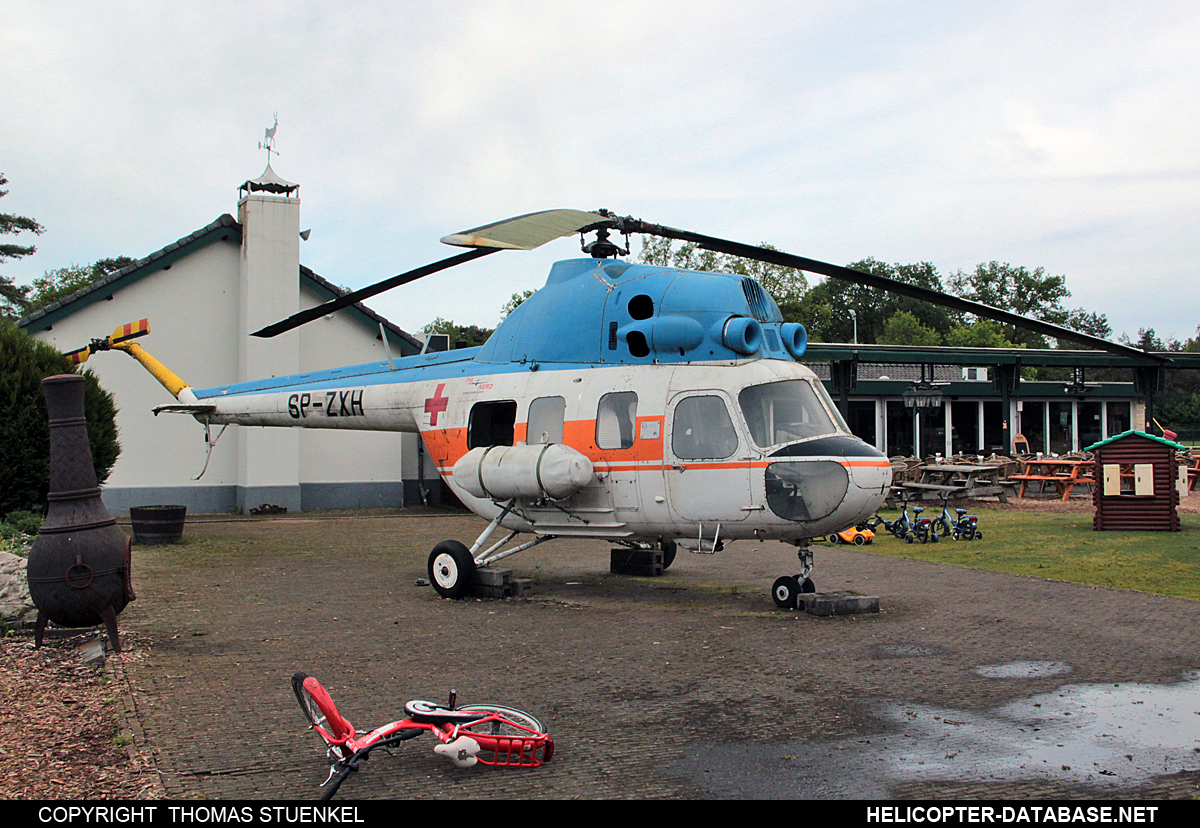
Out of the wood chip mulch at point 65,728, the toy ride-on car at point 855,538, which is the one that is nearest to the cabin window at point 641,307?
the wood chip mulch at point 65,728

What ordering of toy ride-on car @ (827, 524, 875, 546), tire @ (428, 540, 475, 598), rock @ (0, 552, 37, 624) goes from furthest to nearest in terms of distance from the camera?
toy ride-on car @ (827, 524, 875, 546) < tire @ (428, 540, 475, 598) < rock @ (0, 552, 37, 624)

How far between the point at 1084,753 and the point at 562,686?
363cm

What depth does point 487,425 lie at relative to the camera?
1209 cm

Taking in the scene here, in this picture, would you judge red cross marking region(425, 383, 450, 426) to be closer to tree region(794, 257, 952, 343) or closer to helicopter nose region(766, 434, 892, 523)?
helicopter nose region(766, 434, 892, 523)

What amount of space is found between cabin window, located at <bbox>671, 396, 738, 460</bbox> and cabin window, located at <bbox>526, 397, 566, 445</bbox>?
1603 mm

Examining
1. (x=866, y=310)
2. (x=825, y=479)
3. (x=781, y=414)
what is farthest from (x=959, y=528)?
(x=866, y=310)

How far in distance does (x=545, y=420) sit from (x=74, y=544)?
5.38 metres

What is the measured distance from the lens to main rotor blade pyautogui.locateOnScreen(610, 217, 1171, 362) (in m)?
8.96

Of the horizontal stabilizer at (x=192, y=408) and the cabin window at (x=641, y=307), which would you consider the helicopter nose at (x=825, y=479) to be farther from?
the horizontal stabilizer at (x=192, y=408)

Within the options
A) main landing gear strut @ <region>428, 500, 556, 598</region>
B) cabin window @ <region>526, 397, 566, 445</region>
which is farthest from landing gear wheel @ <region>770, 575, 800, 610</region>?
cabin window @ <region>526, 397, 566, 445</region>

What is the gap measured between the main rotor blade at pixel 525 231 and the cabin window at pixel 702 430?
2.39 metres

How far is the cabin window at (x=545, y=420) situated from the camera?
11.2m
